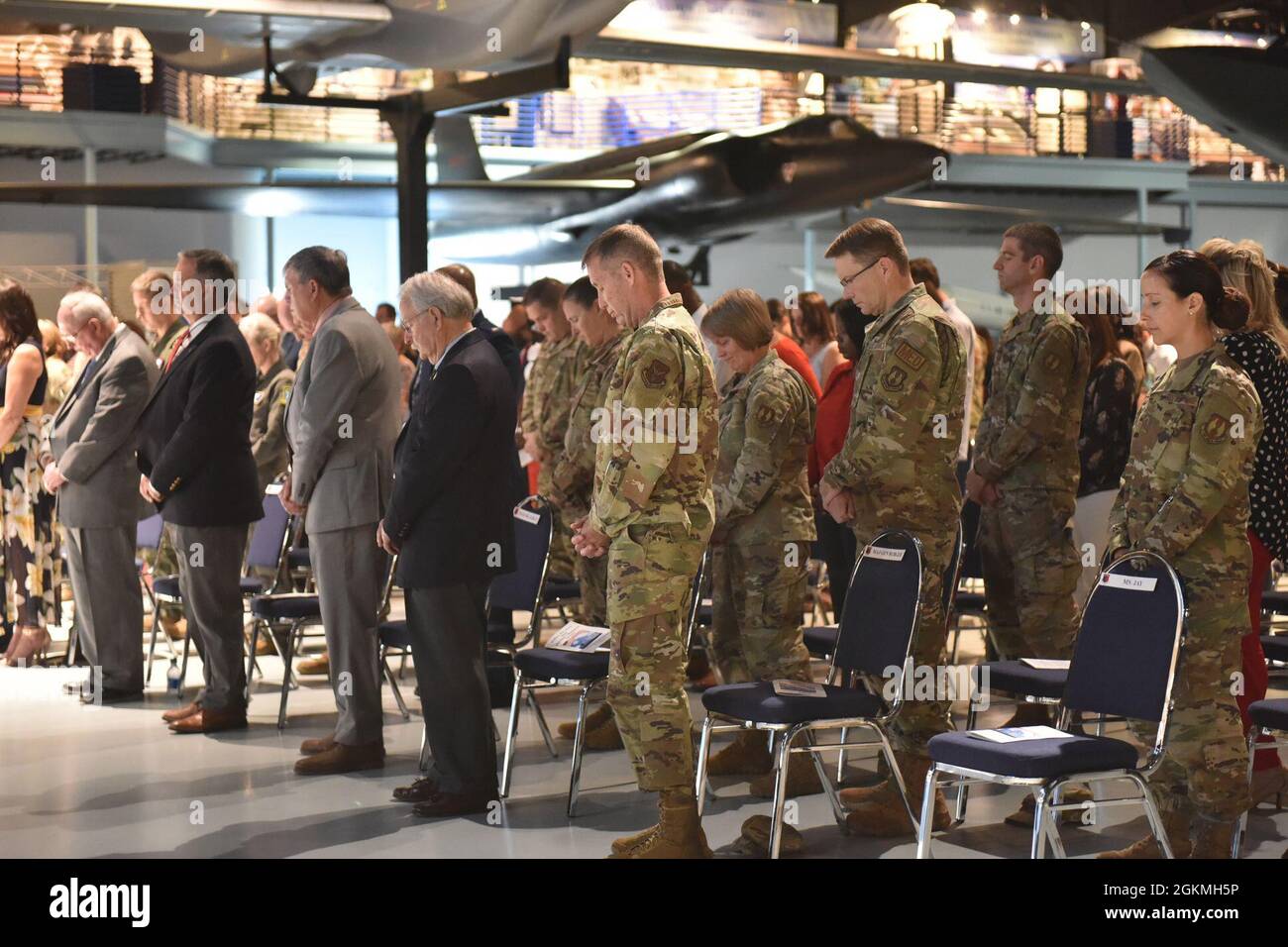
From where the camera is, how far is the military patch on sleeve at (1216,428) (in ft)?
10.8

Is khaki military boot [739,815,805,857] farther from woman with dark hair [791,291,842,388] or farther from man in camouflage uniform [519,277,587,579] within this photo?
woman with dark hair [791,291,842,388]

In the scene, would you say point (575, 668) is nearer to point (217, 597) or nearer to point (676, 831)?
point (676, 831)

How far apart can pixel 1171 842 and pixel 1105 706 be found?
510mm

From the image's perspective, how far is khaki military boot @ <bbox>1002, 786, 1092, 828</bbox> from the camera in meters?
3.95

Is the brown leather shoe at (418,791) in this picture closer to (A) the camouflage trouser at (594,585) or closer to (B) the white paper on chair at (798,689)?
(A) the camouflage trouser at (594,585)

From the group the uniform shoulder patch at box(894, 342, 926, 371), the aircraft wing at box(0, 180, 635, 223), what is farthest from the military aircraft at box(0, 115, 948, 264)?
the uniform shoulder patch at box(894, 342, 926, 371)

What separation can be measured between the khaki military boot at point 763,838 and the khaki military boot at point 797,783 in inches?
19.2

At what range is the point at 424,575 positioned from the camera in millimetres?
4086

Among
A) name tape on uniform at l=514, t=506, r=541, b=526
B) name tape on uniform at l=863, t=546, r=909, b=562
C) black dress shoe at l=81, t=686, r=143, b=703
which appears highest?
name tape on uniform at l=863, t=546, r=909, b=562

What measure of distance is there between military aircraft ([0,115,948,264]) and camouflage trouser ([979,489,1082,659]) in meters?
6.10

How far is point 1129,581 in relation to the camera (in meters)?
3.23

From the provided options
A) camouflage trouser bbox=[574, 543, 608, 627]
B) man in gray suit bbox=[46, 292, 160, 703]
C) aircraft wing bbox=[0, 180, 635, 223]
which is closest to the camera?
camouflage trouser bbox=[574, 543, 608, 627]

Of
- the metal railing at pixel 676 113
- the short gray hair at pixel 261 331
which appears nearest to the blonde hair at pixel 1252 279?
the short gray hair at pixel 261 331

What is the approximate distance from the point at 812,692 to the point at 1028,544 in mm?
1223
